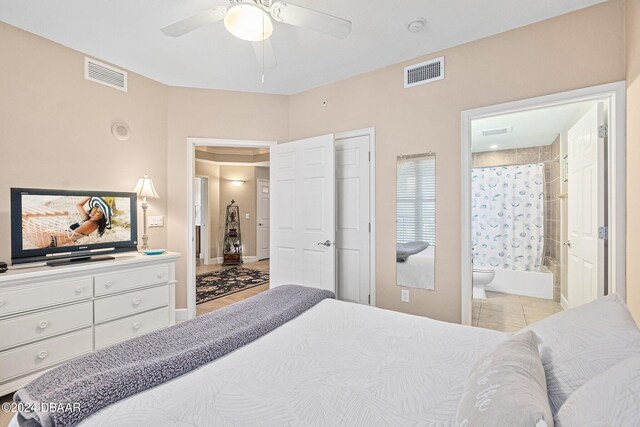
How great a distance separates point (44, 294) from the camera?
208 centimetres

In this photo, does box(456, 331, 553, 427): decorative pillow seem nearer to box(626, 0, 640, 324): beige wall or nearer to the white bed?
box(626, 0, 640, 324): beige wall

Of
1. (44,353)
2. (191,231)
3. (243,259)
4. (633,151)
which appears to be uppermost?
(633,151)

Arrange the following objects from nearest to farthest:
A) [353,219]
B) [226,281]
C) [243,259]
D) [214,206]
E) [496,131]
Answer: [353,219]
[496,131]
[226,281]
[214,206]
[243,259]

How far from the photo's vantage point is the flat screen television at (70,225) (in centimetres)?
223

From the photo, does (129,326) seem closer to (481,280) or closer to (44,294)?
(44,294)

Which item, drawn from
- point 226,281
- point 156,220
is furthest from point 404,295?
point 226,281

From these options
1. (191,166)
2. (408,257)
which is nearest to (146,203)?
(191,166)

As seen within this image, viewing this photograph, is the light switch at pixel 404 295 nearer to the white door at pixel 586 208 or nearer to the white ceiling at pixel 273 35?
the white door at pixel 586 208

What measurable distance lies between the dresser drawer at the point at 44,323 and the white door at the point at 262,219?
489 cm

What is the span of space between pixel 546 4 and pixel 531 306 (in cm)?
333

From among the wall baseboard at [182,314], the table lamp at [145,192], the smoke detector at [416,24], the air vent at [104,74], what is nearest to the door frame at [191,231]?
the wall baseboard at [182,314]

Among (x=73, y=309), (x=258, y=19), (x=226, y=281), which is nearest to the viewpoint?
(x=258, y=19)

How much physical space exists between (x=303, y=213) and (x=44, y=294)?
221cm

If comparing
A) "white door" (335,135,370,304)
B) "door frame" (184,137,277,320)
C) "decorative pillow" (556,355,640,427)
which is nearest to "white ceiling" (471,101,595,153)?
"white door" (335,135,370,304)
